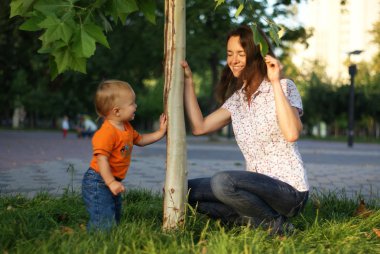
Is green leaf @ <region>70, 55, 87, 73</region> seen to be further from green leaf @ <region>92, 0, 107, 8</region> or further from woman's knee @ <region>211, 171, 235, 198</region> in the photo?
woman's knee @ <region>211, 171, 235, 198</region>

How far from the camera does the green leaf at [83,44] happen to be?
2787 mm

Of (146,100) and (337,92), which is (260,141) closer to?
(337,92)

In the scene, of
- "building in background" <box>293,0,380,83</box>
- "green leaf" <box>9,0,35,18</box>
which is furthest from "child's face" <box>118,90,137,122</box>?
"building in background" <box>293,0,380,83</box>

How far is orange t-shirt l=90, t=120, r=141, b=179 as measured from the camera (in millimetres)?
3426

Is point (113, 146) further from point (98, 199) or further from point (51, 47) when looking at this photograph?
point (51, 47)

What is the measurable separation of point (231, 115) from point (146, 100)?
54520 mm

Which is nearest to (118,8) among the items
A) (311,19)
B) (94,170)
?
(94,170)

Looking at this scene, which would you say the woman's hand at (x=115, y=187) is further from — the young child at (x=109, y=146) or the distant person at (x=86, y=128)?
the distant person at (x=86, y=128)

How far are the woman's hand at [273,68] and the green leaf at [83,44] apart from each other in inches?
45.6

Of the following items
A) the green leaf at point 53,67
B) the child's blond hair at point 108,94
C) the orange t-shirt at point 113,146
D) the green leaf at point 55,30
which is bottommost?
the orange t-shirt at point 113,146

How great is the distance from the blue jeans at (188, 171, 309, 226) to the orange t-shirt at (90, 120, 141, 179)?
598 millimetres

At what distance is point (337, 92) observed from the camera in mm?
48406

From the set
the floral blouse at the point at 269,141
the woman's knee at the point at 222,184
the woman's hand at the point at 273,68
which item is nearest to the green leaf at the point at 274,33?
the woman's hand at the point at 273,68

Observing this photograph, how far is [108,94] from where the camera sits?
356 cm
